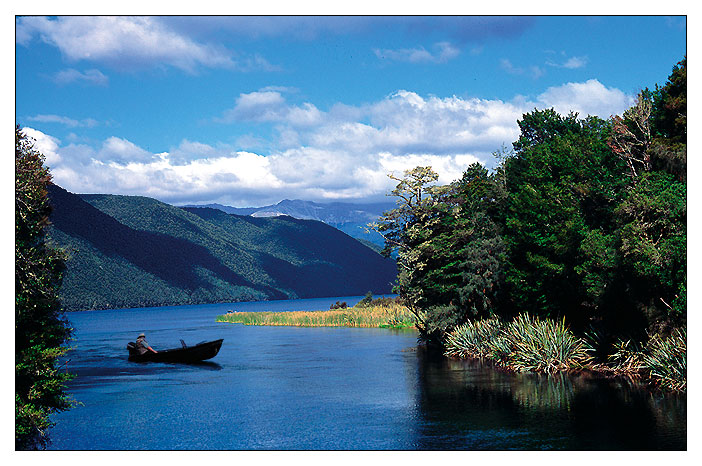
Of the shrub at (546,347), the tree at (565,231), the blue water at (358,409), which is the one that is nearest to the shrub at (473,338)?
the blue water at (358,409)

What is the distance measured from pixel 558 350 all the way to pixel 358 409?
13.5m

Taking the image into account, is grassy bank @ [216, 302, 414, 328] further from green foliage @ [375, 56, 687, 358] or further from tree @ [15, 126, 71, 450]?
tree @ [15, 126, 71, 450]

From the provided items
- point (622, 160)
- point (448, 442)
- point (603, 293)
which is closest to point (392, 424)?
point (448, 442)

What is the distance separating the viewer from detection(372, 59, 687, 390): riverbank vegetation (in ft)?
103

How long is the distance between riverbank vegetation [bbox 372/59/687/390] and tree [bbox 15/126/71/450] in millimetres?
22375

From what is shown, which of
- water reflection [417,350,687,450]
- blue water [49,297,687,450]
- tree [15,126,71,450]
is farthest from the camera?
blue water [49,297,687,450]

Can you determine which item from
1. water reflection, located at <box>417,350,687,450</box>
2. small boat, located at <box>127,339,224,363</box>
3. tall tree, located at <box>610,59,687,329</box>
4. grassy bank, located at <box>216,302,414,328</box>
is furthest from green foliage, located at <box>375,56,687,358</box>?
grassy bank, located at <box>216,302,414,328</box>

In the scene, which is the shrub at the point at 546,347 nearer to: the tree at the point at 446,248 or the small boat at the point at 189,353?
the tree at the point at 446,248

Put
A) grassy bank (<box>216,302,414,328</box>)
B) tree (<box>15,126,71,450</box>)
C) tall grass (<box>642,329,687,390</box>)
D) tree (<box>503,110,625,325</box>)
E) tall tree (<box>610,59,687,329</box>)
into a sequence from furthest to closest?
grassy bank (<box>216,302,414,328</box>) → tree (<box>503,110,625,325</box>) → tall grass (<box>642,329,687,390</box>) → tall tree (<box>610,59,687,329</box>) → tree (<box>15,126,71,450</box>)

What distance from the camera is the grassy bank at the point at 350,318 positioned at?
89625 mm

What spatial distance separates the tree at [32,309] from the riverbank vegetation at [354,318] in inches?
2458

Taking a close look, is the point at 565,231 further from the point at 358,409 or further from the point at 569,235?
the point at 358,409

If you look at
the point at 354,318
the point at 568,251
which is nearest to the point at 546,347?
the point at 568,251
